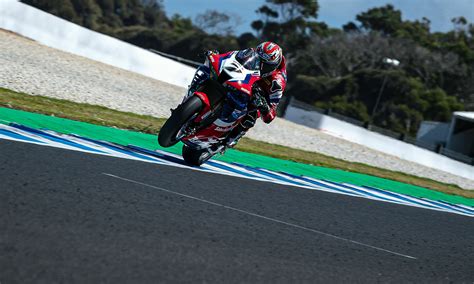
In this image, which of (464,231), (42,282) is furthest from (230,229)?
(464,231)

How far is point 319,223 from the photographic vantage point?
282 inches

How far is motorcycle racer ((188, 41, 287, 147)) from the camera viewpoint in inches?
338

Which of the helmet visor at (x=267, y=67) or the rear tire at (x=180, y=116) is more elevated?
the helmet visor at (x=267, y=67)

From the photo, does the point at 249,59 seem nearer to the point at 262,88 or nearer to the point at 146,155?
the point at 262,88

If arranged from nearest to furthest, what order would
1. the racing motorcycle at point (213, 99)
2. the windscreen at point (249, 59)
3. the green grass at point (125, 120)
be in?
the racing motorcycle at point (213, 99), the windscreen at point (249, 59), the green grass at point (125, 120)

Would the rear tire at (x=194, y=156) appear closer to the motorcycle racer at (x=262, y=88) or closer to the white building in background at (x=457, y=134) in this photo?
the motorcycle racer at (x=262, y=88)

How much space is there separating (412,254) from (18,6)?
21915 mm

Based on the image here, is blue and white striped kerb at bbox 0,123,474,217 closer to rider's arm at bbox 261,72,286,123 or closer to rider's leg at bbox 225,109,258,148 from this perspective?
rider's leg at bbox 225,109,258,148

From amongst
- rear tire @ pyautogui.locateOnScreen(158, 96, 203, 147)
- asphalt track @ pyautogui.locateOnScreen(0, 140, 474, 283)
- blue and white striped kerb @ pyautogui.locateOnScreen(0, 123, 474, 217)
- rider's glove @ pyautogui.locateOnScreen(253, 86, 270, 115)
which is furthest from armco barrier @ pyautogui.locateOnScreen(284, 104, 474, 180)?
rear tire @ pyautogui.locateOnScreen(158, 96, 203, 147)

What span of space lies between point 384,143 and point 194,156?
19897 mm

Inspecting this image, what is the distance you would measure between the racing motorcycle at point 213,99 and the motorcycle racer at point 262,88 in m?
0.06

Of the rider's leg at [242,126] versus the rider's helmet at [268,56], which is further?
the rider's leg at [242,126]

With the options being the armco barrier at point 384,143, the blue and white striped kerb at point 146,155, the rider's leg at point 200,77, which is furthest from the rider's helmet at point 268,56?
the armco barrier at point 384,143

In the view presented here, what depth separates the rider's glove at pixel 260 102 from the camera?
8.63 meters
